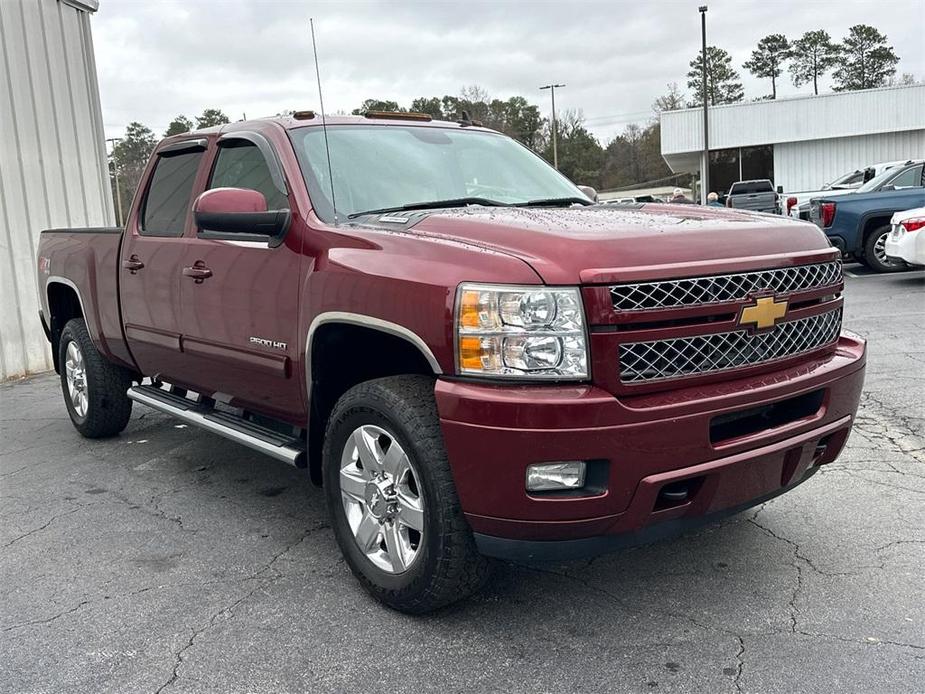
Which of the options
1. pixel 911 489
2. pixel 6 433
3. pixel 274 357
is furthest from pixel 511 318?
pixel 6 433

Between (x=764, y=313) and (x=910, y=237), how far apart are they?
10.0 meters

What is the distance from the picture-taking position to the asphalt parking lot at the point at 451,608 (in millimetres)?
2770

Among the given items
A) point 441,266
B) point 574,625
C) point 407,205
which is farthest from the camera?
point 407,205

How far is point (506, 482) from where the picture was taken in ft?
8.83

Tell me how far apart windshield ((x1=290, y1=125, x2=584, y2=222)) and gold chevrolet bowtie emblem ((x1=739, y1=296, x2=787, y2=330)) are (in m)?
1.50

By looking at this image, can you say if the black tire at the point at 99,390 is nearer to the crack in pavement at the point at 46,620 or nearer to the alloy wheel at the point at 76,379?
the alloy wheel at the point at 76,379

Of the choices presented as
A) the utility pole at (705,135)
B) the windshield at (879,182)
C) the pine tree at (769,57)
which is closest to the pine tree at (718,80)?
the pine tree at (769,57)

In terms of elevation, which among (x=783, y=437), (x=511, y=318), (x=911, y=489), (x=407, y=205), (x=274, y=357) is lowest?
(x=911, y=489)

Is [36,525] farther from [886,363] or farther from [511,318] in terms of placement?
[886,363]

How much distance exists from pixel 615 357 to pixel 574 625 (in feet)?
3.48

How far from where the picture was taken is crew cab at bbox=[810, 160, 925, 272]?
1349 cm

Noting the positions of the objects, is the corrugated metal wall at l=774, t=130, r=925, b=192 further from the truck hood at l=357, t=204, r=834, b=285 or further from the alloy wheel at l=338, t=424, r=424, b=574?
the alloy wheel at l=338, t=424, r=424, b=574

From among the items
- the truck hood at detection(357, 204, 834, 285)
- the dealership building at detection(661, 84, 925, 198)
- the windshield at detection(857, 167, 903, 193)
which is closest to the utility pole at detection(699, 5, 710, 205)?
the dealership building at detection(661, 84, 925, 198)

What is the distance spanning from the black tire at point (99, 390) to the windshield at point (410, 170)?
2666mm
